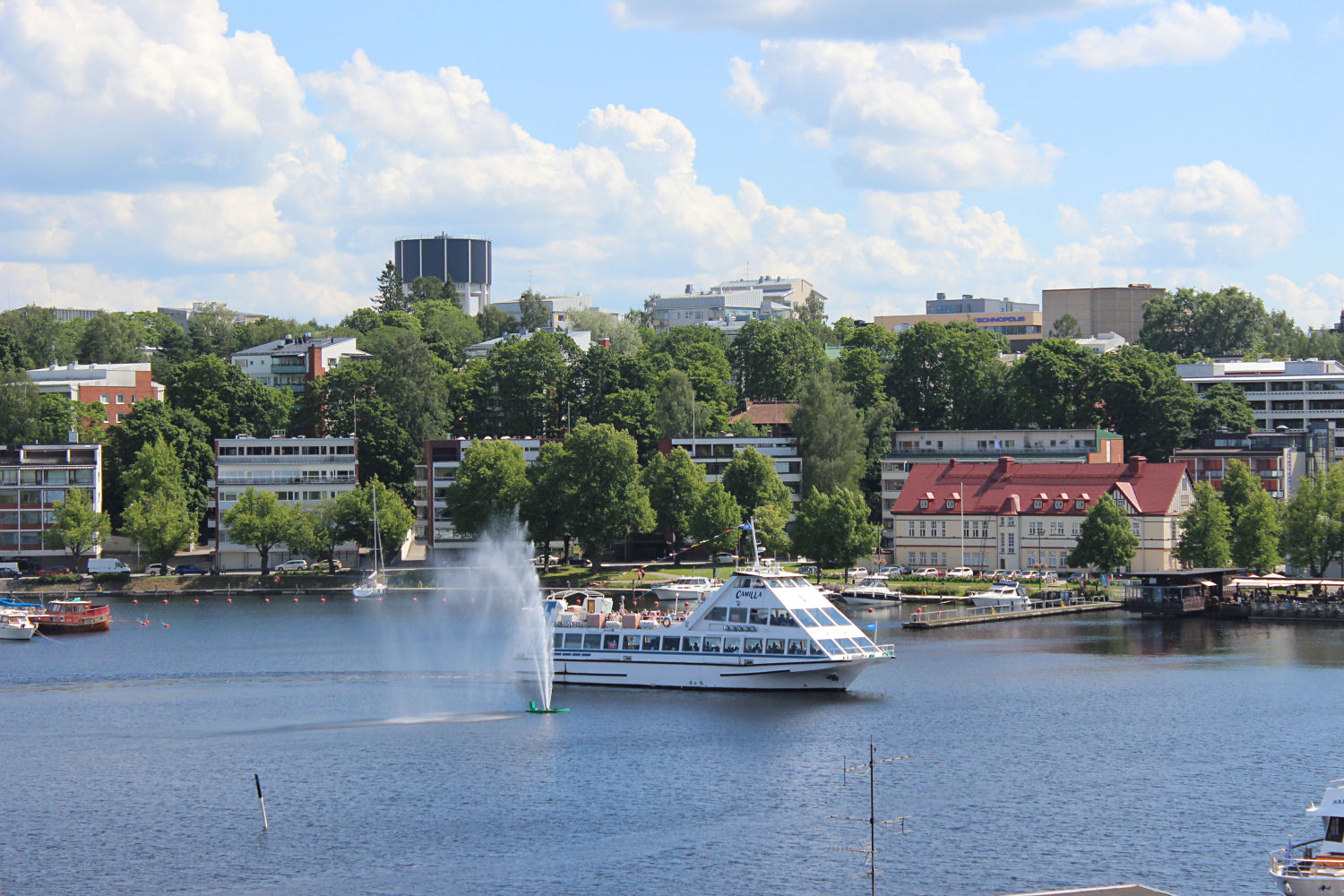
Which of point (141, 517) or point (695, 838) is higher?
point (141, 517)

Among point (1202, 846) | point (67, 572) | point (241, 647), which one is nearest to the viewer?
point (1202, 846)

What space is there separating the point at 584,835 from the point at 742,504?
111 m

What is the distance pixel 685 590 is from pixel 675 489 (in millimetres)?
30191

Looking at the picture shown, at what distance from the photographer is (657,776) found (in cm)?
6900

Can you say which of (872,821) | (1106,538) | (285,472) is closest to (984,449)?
(1106,538)

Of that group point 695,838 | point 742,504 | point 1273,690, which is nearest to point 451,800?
point 695,838

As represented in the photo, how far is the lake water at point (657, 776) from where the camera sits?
55.9 meters

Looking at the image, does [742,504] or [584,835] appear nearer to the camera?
[584,835]

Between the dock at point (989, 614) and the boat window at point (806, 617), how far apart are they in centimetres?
3630

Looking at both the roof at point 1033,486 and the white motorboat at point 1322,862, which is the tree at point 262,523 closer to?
the roof at point 1033,486

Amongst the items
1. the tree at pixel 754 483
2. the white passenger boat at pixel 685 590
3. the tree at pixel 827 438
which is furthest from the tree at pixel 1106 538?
the tree at pixel 754 483

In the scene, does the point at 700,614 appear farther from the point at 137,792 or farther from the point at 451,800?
the point at 137,792

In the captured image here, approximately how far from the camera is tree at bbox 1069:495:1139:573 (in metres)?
145

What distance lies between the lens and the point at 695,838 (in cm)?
5925
